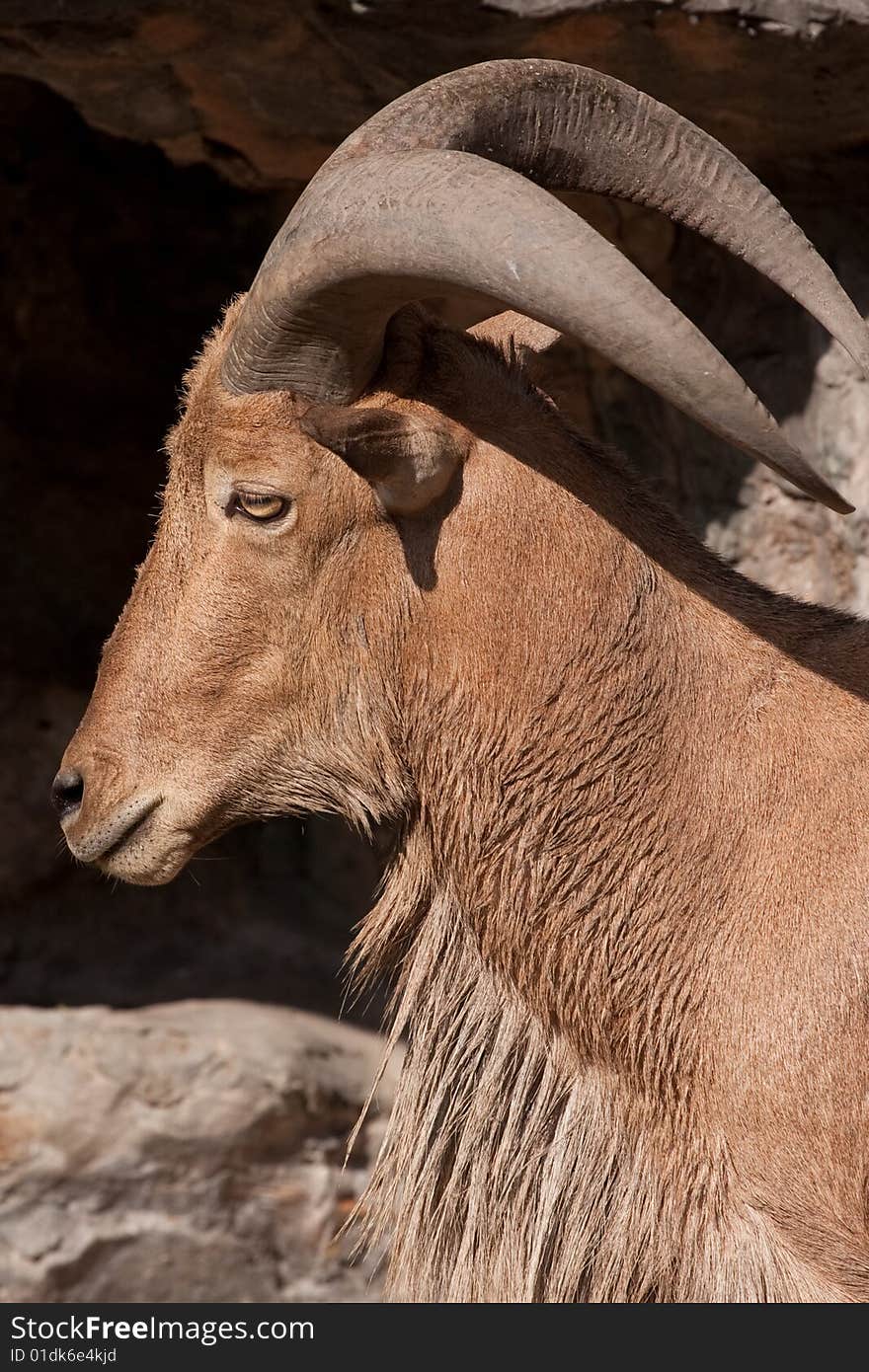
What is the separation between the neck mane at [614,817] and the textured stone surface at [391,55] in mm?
1661

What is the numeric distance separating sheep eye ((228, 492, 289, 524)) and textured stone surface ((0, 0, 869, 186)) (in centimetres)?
187

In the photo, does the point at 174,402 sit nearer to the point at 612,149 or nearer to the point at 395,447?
the point at 612,149

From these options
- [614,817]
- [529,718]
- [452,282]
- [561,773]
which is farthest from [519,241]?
[614,817]

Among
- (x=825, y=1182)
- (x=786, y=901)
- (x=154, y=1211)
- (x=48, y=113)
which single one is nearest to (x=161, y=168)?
(x=48, y=113)

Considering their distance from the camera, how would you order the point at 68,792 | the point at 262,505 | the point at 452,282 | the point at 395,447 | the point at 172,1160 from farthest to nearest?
1. the point at 172,1160
2. the point at 68,792
3. the point at 262,505
4. the point at 395,447
5. the point at 452,282

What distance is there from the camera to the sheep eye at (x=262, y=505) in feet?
11.2

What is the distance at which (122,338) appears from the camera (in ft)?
21.8

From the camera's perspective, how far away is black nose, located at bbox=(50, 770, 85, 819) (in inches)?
149

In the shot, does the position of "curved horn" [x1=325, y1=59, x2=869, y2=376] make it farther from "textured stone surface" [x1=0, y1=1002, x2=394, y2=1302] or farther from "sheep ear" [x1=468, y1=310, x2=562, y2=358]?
"textured stone surface" [x1=0, y1=1002, x2=394, y2=1302]

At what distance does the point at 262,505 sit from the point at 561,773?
2.82 ft

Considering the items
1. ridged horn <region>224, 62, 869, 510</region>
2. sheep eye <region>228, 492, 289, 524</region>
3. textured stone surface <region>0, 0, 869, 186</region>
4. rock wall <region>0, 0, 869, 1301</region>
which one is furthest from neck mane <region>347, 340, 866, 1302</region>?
textured stone surface <region>0, 0, 869, 186</region>

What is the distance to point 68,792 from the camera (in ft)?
12.5

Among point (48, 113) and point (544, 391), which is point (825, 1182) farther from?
point (48, 113)

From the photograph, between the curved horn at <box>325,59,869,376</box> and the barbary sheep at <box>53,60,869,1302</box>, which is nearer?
the barbary sheep at <box>53,60,869,1302</box>
